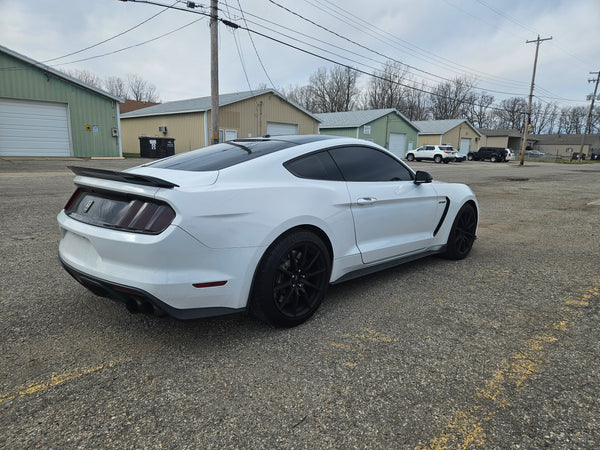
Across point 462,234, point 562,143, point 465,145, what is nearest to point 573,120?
point 562,143

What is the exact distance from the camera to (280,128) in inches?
1165

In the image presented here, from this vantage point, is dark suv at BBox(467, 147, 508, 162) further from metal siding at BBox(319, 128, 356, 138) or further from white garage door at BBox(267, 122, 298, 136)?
white garage door at BBox(267, 122, 298, 136)

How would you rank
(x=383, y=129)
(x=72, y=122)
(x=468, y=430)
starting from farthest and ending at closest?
1. (x=383, y=129)
2. (x=72, y=122)
3. (x=468, y=430)

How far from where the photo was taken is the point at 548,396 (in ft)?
7.12

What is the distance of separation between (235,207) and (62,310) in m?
1.77

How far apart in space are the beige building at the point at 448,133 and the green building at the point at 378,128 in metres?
6.46

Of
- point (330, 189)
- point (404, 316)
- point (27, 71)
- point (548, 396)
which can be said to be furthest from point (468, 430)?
point (27, 71)

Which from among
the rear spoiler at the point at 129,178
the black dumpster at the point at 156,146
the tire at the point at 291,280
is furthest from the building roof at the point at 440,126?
the rear spoiler at the point at 129,178

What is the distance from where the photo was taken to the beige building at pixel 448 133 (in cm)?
4813

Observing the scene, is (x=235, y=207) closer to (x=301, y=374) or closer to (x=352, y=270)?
(x=301, y=374)

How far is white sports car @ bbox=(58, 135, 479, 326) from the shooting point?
2.32 m

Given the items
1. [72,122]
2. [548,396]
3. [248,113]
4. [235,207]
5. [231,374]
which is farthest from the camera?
[248,113]

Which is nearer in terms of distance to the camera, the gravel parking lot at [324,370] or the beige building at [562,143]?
the gravel parking lot at [324,370]

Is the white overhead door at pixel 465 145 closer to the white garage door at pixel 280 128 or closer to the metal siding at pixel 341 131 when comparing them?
the metal siding at pixel 341 131
